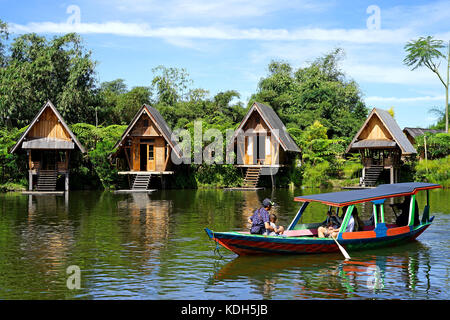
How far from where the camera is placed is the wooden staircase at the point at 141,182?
3938 centimetres

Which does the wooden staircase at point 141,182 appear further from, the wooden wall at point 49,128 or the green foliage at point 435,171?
the green foliage at point 435,171

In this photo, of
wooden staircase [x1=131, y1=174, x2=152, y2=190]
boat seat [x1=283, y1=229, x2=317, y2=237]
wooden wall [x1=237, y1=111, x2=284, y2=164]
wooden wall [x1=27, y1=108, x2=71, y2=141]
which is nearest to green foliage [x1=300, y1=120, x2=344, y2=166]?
wooden wall [x1=237, y1=111, x2=284, y2=164]

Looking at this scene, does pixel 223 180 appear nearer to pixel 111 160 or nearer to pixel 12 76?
pixel 111 160

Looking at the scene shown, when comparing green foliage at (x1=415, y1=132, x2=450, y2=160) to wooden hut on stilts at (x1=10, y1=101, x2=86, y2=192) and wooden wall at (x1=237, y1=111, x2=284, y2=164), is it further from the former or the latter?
wooden hut on stilts at (x1=10, y1=101, x2=86, y2=192)

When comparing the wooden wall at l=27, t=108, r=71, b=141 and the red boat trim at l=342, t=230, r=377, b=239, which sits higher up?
the wooden wall at l=27, t=108, r=71, b=141

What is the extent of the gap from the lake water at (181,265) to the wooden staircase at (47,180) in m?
14.4

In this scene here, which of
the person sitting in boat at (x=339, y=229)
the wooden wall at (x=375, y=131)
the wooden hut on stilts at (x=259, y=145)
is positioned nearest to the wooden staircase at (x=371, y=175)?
the wooden wall at (x=375, y=131)

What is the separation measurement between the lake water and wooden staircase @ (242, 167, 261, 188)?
18.1 m

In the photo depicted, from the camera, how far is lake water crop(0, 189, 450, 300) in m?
11.6

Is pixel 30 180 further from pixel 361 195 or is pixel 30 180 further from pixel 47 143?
pixel 361 195

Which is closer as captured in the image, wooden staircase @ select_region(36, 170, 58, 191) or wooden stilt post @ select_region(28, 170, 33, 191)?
wooden staircase @ select_region(36, 170, 58, 191)

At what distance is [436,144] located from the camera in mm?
47219
